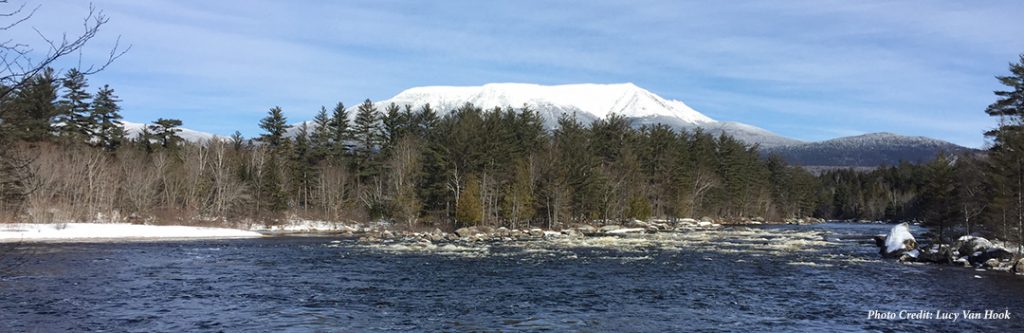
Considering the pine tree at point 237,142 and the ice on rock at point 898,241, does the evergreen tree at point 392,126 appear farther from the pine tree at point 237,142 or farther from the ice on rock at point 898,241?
the ice on rock at point 898,241

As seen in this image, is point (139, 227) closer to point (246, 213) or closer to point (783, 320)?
point (246, 213)

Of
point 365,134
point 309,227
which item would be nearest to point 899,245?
point 309,227

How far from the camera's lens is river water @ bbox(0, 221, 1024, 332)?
17.4 meters

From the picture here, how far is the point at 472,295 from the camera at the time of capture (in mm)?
22203

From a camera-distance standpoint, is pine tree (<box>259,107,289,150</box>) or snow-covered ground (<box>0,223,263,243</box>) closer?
snow-covered ground (<box>0,223,263,243</box>)

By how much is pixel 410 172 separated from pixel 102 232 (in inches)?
1120

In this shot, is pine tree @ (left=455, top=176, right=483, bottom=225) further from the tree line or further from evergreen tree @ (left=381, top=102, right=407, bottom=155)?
evergreen tree @ (left=381, top=102, right=407, bottom=155)

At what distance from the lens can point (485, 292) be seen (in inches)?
898

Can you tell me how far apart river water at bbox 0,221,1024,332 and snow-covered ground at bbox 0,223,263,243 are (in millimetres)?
14783

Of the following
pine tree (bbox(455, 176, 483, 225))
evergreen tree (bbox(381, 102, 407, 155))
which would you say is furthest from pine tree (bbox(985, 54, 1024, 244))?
evergreen tree (bbox(381, 102, 407, 155))

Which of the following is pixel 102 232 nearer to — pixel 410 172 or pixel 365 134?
pixel 410 172

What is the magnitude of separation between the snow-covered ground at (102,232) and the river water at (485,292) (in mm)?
14783

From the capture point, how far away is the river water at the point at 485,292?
1741 centimetres

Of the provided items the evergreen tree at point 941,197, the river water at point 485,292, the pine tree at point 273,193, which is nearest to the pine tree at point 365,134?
the pine tree at point 273,193
